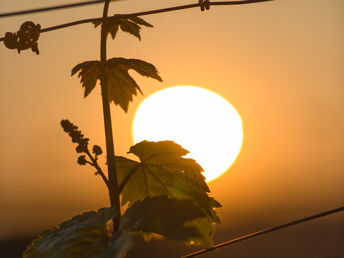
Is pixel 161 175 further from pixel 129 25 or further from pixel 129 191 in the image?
pixel 129 25

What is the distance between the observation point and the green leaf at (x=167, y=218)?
1447mm

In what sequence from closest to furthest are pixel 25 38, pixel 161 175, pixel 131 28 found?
pixel 161 175 < pixel 131 28 < pixel 25 38

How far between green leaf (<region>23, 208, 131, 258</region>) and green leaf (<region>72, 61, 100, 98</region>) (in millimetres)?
517

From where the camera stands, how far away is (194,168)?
195 centimetres

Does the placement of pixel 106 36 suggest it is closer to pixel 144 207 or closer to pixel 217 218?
pixel 144 207

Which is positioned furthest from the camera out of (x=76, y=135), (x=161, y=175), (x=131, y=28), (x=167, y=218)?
(x=131, y=28)

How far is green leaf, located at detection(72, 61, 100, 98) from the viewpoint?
1907 millimetres

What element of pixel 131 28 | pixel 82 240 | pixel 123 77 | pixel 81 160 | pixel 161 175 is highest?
pixel 131 28

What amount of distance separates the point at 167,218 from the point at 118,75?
0.68 metres

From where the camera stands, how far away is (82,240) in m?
1.57

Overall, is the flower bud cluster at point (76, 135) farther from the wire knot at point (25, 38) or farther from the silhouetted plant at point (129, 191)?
the wire knot at point (25, 38)

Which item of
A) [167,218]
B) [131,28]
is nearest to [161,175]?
[167,218]

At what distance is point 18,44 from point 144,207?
1.17m

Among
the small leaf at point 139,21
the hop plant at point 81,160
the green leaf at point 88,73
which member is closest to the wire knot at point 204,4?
the small leaf at point 139,21
